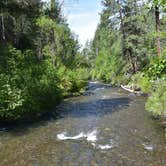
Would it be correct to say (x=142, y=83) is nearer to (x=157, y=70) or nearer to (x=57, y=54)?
(x=57, y=54)

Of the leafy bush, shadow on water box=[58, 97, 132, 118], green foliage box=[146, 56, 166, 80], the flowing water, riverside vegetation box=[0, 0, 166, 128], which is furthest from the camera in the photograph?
the leafy bush

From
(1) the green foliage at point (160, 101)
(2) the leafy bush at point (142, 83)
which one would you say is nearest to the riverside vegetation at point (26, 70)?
(2) the leafy bush at point (142, 83)

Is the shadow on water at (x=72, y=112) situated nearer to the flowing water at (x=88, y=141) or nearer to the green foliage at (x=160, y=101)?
the flowing water at (x=88, y=141)

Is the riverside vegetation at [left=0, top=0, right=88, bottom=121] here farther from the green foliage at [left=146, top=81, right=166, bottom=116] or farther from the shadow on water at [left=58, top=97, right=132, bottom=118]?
the green foliage at [left=146, top=81, right=166, bottom=116]

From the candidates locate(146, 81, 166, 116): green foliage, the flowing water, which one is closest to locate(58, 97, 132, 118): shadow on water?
the flowing water

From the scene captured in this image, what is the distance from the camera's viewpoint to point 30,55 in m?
19.5

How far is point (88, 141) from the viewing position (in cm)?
1288

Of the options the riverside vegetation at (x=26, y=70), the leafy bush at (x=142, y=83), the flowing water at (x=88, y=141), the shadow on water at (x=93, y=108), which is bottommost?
the shadow on water at (x=93, y=108)

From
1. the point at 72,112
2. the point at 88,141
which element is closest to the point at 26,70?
the point at 72,112

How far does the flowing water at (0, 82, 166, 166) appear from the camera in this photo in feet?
34.4

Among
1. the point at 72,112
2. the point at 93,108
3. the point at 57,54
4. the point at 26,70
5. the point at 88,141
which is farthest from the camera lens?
the point at 57,54

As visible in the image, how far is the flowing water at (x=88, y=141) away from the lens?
10.5 meters

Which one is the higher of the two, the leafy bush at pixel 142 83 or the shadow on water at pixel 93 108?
the leafy bush at pixel 142 83

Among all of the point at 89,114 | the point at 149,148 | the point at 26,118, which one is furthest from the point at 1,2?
the point at 149,148
